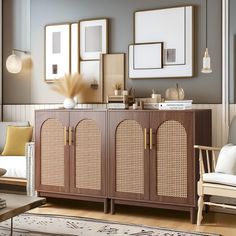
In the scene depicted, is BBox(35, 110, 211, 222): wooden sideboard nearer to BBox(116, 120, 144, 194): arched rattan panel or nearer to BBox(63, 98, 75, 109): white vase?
BBox(116, 120, 144, 194): arched rattan panel

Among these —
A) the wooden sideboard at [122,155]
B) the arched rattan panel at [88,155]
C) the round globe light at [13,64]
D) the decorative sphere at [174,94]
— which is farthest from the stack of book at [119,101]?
the round globe light at [13,64]

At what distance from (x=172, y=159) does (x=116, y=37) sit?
1585mm

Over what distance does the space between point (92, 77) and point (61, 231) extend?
192cm

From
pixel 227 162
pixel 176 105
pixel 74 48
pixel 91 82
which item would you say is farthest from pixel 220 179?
pixel 74 48

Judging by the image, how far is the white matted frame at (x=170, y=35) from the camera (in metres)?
4.56

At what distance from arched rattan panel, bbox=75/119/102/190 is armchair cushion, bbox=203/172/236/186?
3.67 ft

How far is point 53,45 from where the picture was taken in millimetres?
5281

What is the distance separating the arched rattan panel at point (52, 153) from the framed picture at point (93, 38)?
0.91 metres

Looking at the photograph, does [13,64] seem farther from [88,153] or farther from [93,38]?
[88,153]

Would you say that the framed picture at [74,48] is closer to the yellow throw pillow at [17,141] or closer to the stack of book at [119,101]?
the stack of book at [119,101]

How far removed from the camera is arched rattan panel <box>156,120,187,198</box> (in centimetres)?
410

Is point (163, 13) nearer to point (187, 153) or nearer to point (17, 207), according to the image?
point (187, 153)

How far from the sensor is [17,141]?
5203 mm

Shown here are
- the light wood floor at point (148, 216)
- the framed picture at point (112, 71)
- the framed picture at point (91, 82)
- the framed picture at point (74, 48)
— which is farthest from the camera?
the framed picture at point (74, 48)
